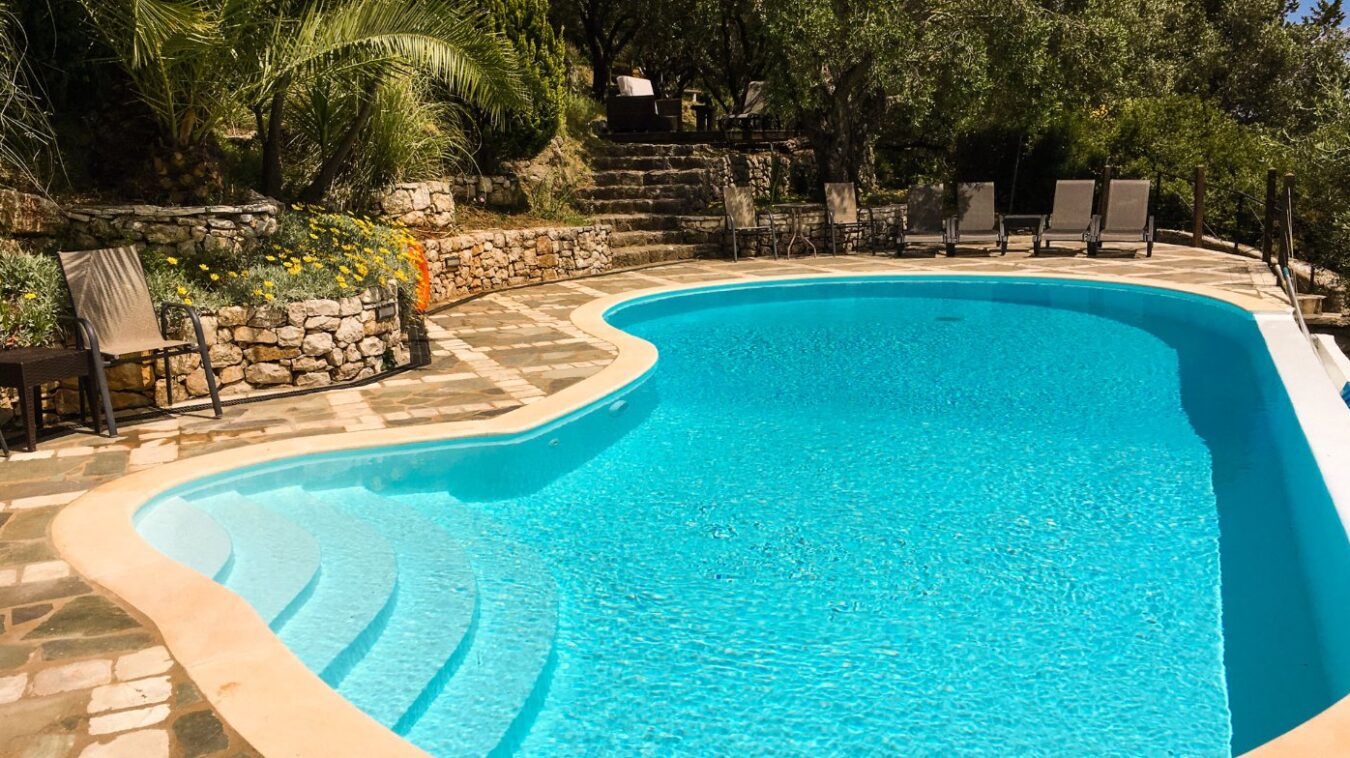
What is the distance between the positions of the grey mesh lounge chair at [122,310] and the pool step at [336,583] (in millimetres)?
1618

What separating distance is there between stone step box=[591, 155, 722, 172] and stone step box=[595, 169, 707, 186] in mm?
281

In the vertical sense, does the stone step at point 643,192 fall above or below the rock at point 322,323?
above

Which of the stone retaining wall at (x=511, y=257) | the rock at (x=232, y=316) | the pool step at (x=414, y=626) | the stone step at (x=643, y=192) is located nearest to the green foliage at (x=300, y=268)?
the rock at (x=232, y=316)

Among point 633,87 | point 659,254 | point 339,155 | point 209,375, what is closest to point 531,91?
point 659,254

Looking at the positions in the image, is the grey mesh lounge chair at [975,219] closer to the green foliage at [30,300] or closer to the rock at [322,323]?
the rock at [322,323]

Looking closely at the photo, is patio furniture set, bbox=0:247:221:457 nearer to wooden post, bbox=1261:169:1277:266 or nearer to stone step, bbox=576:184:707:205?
stone step, bbox=576:184:707:205

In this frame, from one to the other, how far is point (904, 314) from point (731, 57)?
49.2ft

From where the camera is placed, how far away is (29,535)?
4.81 m

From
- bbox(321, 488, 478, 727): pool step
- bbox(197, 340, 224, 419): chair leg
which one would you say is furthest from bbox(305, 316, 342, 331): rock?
bbox(321, 488, 478, 727): pool step

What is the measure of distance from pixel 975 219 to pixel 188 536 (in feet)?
45.5

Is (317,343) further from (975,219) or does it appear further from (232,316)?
(975,219)

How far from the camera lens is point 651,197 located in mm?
17656

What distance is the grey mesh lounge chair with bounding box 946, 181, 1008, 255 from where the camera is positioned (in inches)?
635

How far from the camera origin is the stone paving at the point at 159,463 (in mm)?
3225
